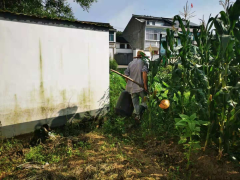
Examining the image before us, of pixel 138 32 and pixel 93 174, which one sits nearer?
pixel 93 174

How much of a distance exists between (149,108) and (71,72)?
216cm

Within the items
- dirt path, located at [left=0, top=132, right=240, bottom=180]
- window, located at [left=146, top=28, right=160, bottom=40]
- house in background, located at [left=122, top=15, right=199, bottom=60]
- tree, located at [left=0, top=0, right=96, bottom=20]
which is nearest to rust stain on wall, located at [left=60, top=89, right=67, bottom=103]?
dirt path, located at [left=0, top=132, right=240, bottom=180]

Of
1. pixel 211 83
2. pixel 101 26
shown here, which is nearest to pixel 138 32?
pixel 101 26

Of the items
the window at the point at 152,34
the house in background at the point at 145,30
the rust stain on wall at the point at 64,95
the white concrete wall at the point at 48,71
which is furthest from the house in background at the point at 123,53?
the rust stain on wall at the point at 64,95

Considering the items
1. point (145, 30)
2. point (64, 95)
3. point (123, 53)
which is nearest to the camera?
point (64, 95)

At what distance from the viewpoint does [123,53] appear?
30.6m

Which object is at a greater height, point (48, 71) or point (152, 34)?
point (152, 34)

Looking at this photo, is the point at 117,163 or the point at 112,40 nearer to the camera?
the point at 117,163

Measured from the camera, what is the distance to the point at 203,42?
3.17 metres

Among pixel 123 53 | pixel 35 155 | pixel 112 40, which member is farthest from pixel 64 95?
pixel 123 53

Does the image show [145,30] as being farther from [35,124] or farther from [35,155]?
[35,155]

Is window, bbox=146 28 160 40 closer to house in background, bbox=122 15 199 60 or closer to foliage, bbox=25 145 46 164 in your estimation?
house in background, bbox=122 15 199 60

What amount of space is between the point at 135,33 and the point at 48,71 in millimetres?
29526

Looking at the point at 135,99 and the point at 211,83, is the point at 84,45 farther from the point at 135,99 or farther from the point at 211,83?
the point at 211,83
